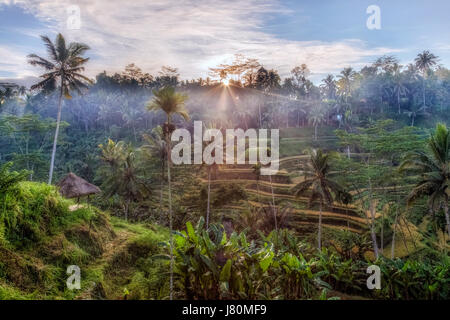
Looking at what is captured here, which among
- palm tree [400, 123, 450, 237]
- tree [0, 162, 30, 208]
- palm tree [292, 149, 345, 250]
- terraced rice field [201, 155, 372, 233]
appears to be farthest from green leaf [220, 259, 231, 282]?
terraced rice field [201, 155, 372, 233]

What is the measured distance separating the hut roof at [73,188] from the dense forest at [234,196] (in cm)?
38

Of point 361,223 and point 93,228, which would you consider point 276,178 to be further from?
point 93,228

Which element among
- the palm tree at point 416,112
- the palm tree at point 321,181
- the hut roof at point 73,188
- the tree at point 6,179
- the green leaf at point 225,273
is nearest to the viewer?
the green leaf at point 225,273

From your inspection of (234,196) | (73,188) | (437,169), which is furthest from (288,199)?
(73,188)

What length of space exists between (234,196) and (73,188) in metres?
15.0

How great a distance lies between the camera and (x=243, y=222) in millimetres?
15344

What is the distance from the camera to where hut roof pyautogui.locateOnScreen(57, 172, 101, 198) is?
29.0ft

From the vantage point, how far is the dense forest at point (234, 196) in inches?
202

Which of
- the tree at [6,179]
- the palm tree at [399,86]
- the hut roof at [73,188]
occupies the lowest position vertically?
the hut roof at [73,188]

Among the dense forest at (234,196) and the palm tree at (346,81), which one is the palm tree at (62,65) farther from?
the palm tree at (346,81)

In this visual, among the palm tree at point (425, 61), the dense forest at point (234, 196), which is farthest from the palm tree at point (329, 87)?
the palm tree at point (425, 61)

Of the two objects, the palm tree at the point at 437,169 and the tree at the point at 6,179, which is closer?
the tree at the point at 6,179

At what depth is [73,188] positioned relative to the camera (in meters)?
9.01

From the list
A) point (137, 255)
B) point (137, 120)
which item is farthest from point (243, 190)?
point (137, 120)
